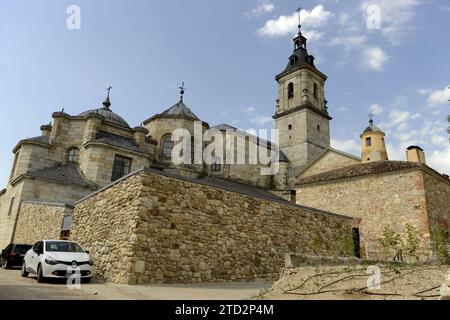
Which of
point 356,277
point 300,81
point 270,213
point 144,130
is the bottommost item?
point 356,277

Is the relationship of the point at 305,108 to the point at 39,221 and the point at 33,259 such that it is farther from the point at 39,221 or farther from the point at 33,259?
the point at 33,259

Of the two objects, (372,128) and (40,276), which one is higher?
(372,128)

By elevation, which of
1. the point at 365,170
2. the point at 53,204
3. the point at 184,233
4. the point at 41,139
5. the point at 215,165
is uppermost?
the point at 215,165

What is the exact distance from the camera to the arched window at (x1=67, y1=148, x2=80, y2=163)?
993 inches

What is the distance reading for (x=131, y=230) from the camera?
8555 millimetres

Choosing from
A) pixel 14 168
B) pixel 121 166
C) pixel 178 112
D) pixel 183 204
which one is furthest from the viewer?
pixel 178 112

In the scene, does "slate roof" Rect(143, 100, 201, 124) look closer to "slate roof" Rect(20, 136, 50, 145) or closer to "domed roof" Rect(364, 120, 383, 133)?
"slate roof" Rect(20, 136, 50, 145)

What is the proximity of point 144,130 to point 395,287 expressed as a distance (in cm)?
2425

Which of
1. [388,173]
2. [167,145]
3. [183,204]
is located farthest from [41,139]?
[388,173]

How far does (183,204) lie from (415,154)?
74.7 ft

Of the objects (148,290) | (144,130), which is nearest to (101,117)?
(144,130)

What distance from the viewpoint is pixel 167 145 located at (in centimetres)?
2891

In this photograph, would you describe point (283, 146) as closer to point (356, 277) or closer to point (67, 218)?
point (67, 218)

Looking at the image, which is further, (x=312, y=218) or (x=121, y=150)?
(x=121, y=150)
